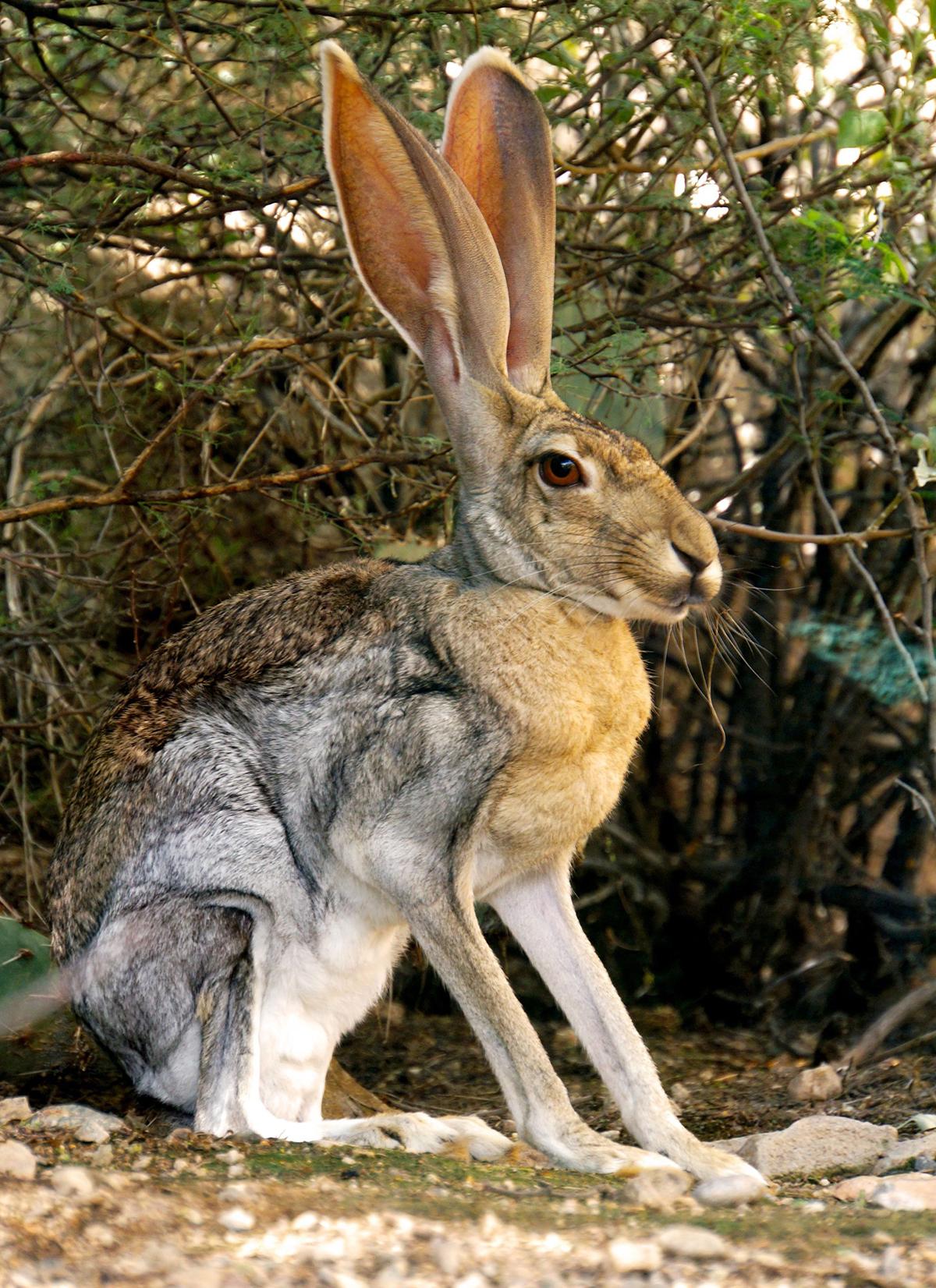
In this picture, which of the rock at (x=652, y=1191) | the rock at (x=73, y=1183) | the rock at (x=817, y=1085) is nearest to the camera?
the rock at (x=73, y=1183)

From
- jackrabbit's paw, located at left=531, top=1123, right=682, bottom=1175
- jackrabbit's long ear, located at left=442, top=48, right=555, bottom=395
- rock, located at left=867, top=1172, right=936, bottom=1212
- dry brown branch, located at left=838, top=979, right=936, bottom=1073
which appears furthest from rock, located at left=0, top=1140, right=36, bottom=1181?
dry brown branch, located at left=838, top=979, right=936, bottom=1073

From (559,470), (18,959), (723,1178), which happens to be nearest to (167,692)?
(18,959)

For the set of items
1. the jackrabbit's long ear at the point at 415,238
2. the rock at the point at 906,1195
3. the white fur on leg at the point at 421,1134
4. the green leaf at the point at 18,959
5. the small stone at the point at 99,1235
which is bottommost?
the white fur on leg at the point at 421,1134

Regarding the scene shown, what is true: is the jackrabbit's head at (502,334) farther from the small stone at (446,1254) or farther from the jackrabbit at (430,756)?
the small stone at (446,1254)

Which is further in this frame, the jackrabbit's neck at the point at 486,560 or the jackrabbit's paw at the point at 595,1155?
the jackrabbit's neck at the point at 486,560

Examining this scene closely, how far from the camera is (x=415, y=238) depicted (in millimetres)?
3578

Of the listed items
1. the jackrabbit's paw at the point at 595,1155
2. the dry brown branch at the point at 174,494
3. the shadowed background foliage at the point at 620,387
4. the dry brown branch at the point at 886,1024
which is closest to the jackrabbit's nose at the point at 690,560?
the shadowed background foliage at the point at 620,387

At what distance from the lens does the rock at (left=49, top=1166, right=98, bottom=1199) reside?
2.55m

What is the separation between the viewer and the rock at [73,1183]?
8.38 feet

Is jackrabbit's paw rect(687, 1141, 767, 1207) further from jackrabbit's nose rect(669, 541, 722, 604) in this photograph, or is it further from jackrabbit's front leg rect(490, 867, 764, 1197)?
jackrabbit's nose rect(669, 541, 722, 604)

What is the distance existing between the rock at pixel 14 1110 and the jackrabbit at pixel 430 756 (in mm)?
249

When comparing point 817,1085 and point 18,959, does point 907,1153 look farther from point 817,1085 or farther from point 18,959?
point 18,959

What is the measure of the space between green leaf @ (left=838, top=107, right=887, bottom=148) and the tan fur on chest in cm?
183

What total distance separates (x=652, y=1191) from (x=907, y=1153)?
0.94 meters
